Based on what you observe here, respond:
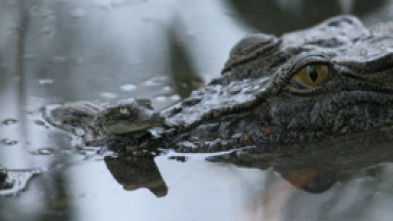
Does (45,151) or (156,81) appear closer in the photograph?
(45,151)

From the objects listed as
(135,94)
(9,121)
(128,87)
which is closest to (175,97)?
(135,94)

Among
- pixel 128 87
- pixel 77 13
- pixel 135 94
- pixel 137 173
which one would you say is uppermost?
pixel 77 13

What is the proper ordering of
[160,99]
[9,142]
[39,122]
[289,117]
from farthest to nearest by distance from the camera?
1. [160,99]
2. [39,122]
3. [9,142]
4. [289,117]

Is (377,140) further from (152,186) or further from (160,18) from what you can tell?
(160,18)

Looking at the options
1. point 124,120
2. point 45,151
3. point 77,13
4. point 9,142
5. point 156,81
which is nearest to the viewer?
point 124,120

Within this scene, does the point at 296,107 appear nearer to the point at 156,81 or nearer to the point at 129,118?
the point at 129,118

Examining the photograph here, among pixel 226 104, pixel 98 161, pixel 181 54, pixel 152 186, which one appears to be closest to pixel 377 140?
pixel 226 104

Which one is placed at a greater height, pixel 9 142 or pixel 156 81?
pixel 156 81

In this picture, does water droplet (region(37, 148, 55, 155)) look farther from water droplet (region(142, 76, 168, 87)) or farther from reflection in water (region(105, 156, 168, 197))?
water droplet (region(142, 76, 168, 87))
